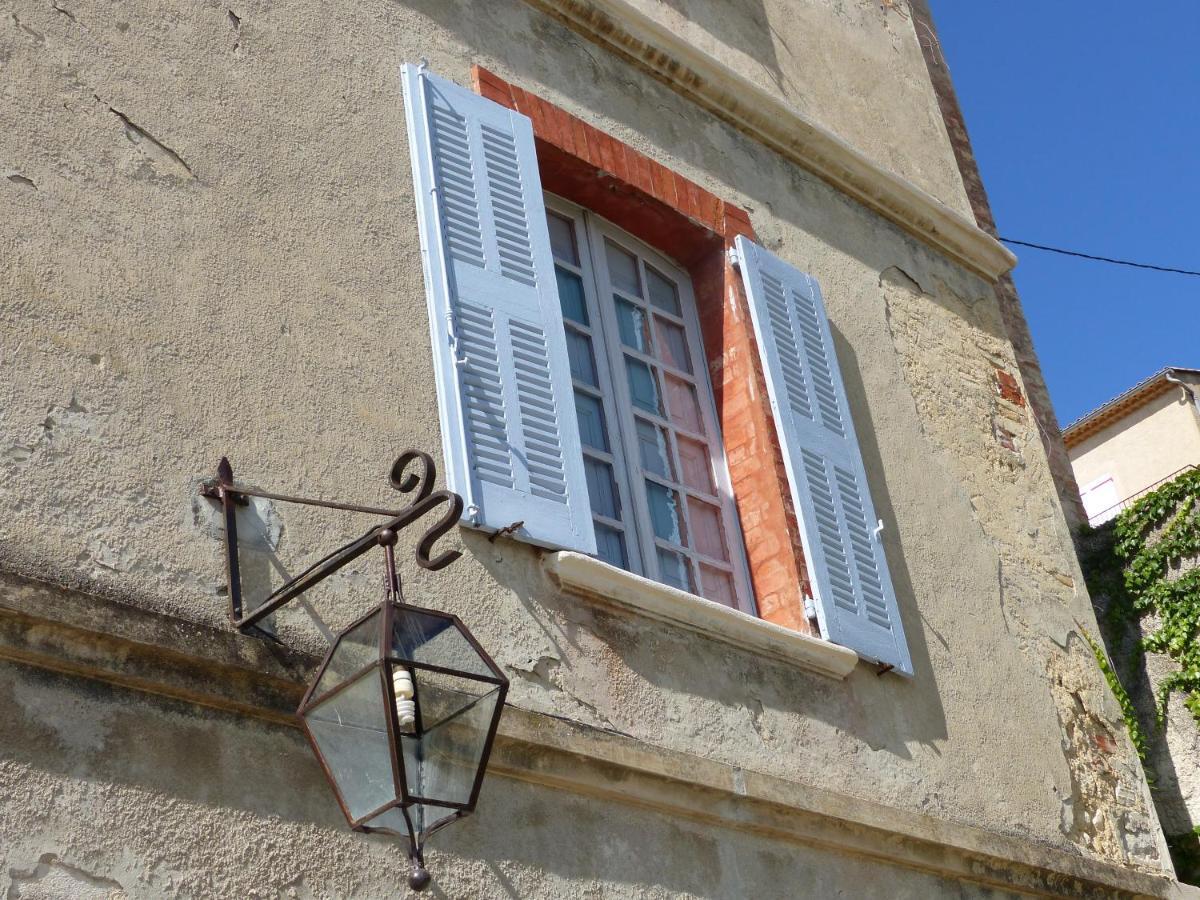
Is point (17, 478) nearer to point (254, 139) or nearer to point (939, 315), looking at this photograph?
point (254, 139)

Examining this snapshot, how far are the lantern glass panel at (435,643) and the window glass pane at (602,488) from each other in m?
1.71

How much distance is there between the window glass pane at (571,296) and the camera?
5.64m

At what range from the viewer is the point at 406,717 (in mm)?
3361

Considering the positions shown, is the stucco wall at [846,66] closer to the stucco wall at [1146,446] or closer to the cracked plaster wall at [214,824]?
the cracked plaster wall at [214,824]

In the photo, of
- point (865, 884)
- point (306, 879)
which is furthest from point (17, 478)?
point (865, 884)

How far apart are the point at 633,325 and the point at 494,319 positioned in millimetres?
1021

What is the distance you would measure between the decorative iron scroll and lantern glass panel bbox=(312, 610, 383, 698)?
0.22 metres

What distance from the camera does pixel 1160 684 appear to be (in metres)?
7.20

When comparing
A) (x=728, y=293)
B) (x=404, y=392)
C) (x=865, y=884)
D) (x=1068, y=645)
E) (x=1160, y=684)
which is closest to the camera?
(x=404, y=392)

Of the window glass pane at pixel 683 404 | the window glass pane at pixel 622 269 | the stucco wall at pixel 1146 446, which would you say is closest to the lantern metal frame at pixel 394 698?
the window glass pane at pixel 683 404

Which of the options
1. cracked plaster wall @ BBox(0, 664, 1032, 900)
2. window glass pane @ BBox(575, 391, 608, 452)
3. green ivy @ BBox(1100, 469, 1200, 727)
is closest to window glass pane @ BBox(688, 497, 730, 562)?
window glass pane @ BBox(575, 391, 608, 452)

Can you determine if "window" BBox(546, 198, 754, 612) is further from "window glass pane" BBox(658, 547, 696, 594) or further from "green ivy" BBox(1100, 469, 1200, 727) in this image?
"green ivy" BBox(1100, 469, 1200, 727)

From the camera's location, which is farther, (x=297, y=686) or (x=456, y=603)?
(x=456, y=603)

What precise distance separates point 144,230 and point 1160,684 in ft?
16.2
